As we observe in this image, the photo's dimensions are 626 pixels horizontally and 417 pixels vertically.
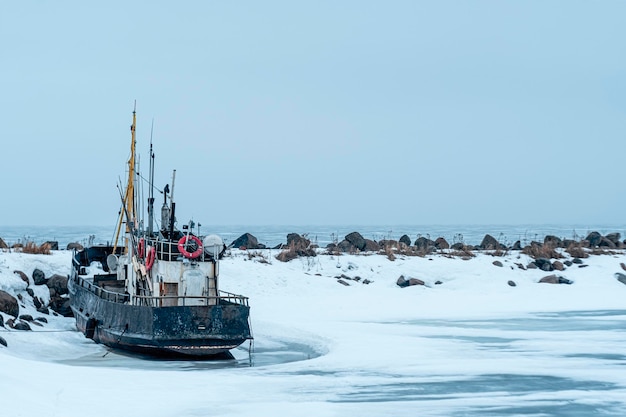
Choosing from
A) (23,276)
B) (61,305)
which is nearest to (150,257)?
(23,276)

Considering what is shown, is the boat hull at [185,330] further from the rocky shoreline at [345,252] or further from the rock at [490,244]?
the rock at [490,244]

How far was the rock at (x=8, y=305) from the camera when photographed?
1029 inches

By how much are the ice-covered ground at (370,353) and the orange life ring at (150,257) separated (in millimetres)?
2617

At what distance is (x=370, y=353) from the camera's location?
829 inches

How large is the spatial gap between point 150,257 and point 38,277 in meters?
9.21

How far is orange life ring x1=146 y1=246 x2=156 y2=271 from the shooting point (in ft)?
79.8

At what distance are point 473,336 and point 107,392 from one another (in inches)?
477

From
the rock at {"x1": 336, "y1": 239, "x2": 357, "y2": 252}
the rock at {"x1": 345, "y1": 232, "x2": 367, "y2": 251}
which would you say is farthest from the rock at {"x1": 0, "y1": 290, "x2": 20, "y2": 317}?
the rock at {"x1": 345, "y1": 232, "x2": 367, "y2": 251}

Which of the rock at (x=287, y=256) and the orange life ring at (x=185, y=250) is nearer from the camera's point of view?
the orange life ring at (x=185, y=250)

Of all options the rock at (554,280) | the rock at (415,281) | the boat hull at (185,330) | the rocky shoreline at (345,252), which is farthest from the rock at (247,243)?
Answer: the boat hull at (185,330)

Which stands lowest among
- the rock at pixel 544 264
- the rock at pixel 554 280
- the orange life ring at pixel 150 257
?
the rock at pixel 554 280

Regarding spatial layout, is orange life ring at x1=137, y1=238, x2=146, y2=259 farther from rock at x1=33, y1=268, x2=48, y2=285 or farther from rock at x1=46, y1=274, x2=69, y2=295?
rock at x1=46, y1=274, x2=69, y2=295

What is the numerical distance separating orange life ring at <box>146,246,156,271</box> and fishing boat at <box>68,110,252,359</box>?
27 millimetres

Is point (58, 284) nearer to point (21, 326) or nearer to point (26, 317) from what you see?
point (26, 317)
